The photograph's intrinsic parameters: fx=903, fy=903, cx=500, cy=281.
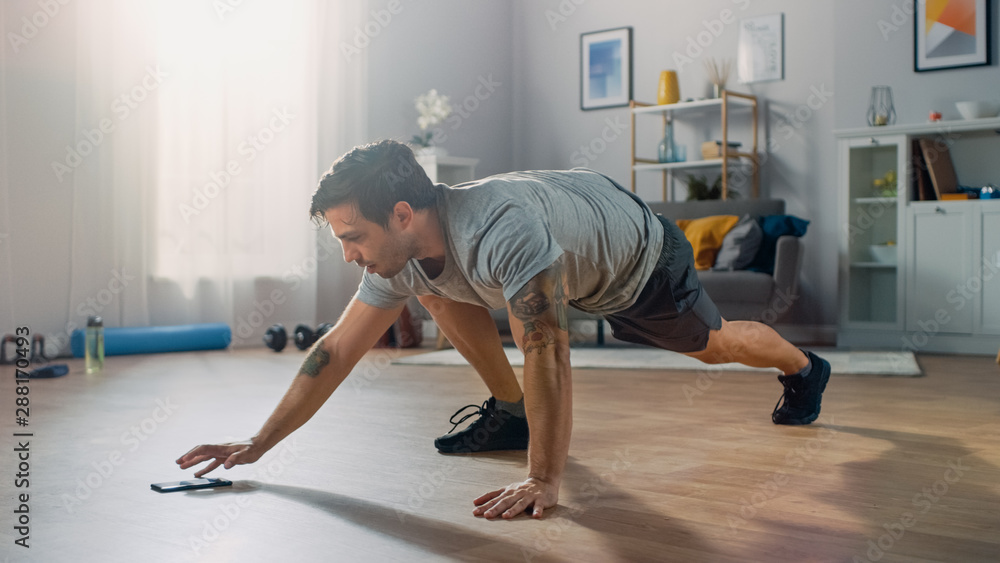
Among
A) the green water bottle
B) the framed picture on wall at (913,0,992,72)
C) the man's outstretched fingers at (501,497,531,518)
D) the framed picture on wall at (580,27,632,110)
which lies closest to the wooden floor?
the man's outstretched fingers at (501,497,531,518)

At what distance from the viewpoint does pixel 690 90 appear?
5.97m

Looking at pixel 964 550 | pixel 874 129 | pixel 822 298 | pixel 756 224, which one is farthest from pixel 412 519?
pixel 822 298

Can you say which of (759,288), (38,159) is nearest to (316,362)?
(759,288)

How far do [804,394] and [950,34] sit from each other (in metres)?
3.54

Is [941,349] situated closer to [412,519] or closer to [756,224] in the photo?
[756,224]

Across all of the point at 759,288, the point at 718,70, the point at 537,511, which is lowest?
the point at 537,511

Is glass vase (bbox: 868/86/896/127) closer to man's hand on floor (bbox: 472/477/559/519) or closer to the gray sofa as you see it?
the gray sofa

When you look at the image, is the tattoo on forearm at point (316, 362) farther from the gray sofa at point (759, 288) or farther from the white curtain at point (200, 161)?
the white curtain at point (200, 161)

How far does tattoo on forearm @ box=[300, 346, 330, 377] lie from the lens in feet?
5.90

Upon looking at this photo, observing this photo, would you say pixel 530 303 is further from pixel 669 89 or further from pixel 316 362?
pixel 669 89

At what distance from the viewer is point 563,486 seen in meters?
1.72

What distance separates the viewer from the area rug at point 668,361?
3695mm

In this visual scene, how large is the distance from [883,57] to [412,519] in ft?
15.2

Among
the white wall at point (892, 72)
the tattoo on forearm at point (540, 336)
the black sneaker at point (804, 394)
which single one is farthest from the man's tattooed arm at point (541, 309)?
the white wall at point (892, 72)
